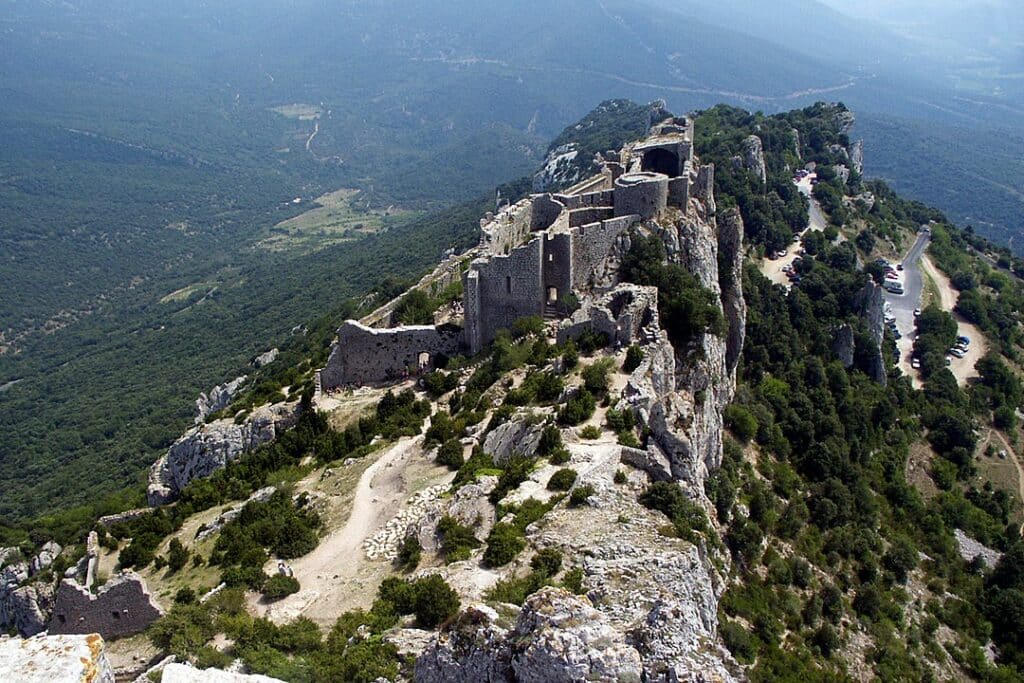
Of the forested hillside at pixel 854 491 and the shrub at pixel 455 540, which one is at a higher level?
the shrub at pixel 455 540

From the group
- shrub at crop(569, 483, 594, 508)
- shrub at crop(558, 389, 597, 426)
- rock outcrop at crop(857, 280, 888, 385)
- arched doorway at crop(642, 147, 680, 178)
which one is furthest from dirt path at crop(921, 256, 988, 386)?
shrub at crop(569, 483, 594, 508)

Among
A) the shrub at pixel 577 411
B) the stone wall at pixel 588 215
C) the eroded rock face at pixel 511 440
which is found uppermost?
the stone wall at pixel 588 215

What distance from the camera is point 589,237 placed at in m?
30.5

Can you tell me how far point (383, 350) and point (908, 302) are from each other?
50.6 meters

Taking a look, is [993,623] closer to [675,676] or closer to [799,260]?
[799,260]

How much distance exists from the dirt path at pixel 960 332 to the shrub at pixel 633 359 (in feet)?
140

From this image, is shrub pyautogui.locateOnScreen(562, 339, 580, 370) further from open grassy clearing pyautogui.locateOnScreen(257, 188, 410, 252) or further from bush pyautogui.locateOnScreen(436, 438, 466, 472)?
open grassy clearing pyautogui.locateOnScreen(257, 188, 410, 252)

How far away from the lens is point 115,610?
18.1m

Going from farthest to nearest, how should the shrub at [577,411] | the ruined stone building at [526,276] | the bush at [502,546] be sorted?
the ruined stone building at [526,276] < the shrub at [577,411] < the bush at [502,546]

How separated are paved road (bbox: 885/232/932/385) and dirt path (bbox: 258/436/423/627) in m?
46.8

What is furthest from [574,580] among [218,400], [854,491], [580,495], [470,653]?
[218,400]

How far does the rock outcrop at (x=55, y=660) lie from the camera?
6.86 metres

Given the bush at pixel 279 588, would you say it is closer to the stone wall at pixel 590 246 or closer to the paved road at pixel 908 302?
the stone wall at pixel 590 246

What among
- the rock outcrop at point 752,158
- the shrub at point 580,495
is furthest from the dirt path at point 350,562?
the rock outcrop at point 752,158
